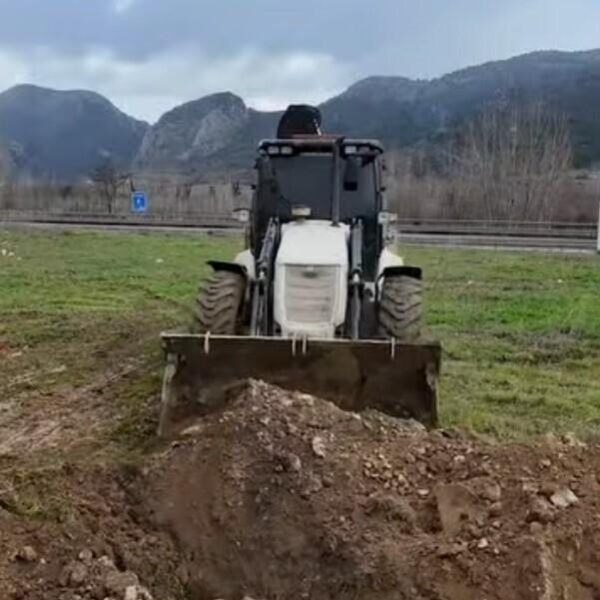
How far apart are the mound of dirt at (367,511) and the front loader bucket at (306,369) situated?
89cm

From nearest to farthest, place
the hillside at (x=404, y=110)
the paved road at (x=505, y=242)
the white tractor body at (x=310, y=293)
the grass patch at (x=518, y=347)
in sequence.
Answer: the white tractor body at (x=310, y=293)
the grass patch at (x=518, y=347)
the paved road at (x=505, y=242)
the hillside at (x=404, y=110)

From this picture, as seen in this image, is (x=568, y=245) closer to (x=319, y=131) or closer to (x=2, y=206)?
(x=319, y=131)

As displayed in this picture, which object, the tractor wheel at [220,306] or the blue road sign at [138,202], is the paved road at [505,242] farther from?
the tractor wheel at [220,306]

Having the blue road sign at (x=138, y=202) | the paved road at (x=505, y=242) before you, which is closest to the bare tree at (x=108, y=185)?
the blue road sign at (x=138, y=202)

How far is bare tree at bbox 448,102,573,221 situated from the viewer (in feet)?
154

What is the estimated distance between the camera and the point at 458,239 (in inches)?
1281

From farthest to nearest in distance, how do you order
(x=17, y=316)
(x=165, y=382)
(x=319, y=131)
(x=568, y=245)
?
(x=568, y=245) → (x=17, y=316) → (x=319, y=131) → (x=165, y=382)

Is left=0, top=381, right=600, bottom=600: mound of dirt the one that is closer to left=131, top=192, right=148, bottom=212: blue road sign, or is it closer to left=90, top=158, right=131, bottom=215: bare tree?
left=131, top=192, right=148, bottom=212: blue road sign

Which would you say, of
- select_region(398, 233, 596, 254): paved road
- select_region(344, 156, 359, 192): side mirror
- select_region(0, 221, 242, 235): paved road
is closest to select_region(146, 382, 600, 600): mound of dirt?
select_region(344, 156, 359, 192): side mirror

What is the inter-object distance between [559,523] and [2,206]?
52073 millimetres

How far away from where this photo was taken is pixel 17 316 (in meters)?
14.2

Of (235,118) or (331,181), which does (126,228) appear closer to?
(331,181)

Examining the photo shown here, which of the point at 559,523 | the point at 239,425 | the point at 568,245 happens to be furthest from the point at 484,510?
the point at 568,245

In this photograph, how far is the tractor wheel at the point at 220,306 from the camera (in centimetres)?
877
